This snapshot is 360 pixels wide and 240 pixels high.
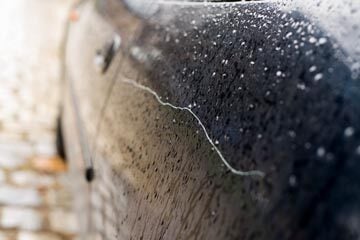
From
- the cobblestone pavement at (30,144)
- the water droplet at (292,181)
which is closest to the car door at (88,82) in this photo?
the cobblestone pavement at (30,144)

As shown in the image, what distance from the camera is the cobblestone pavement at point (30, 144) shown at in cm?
292

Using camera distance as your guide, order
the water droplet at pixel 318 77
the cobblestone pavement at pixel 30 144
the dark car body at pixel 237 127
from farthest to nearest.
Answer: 1. the cobblestone pavement at pixel 30 144
2. the water droplet at pixel 318 77
3. the dark car body at pixel 237 127

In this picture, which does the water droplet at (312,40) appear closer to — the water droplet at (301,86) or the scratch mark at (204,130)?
the water droplet at (301,86)

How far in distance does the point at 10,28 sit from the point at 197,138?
6615mm

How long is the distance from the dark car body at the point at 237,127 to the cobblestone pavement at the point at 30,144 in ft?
4.87

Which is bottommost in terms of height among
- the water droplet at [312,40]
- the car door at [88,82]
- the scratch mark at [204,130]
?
the car door at [88,82]

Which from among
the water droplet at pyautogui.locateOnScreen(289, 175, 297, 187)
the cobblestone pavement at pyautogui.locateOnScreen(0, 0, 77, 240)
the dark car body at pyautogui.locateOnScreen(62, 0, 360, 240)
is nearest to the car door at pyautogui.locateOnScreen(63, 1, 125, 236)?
the dark car body at pyautogui.locateOnScreen(62, 0, 360, 240)

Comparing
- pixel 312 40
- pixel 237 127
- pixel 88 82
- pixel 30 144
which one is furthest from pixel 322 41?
pixel 30 144

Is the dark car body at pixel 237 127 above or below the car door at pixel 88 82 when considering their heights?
above

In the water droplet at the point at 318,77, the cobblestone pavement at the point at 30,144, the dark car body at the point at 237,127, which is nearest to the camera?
the dark car body at the point at 237,127

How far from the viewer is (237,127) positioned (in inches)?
34.6

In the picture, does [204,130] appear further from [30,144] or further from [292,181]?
[30,144]

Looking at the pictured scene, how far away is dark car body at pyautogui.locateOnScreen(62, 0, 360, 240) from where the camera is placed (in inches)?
27.8

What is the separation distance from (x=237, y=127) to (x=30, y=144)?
319cm
